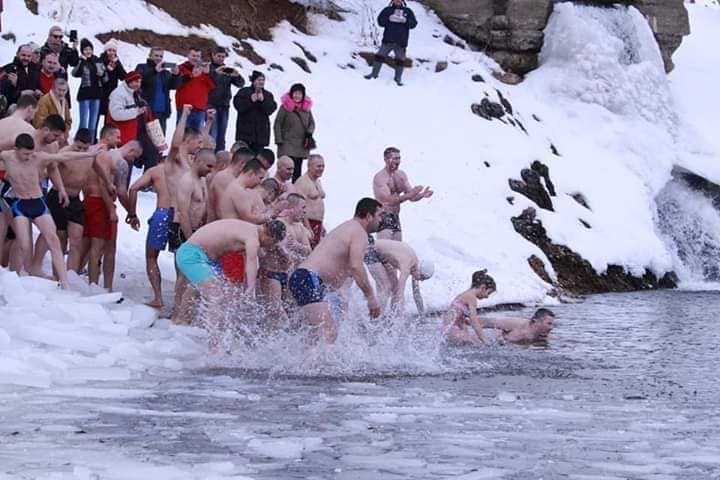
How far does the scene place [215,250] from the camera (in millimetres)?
11883

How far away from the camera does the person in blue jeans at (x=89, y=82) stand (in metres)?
16.8

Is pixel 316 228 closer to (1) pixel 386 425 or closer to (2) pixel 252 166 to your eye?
(2) pixel 252 166

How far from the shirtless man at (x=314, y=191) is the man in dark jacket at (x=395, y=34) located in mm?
10123

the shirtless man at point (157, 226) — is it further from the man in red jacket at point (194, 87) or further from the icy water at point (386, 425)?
the man in red jacket at point (194, 87)

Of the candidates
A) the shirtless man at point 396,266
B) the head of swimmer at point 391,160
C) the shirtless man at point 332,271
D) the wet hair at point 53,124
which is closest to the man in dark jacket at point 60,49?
the wet hair at point 53,124

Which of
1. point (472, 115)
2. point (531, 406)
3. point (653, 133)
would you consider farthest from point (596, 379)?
point (653, 133)

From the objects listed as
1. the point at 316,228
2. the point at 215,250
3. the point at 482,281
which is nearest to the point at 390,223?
the point at 316,228

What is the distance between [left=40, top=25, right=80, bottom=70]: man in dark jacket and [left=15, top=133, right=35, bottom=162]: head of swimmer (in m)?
3.65

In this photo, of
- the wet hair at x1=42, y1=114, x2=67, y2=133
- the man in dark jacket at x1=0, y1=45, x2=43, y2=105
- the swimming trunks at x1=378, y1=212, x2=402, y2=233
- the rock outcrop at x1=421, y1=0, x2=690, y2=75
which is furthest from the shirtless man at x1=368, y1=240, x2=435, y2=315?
the rock outcrop at x1=421, y1=0, x2=690, y2=75

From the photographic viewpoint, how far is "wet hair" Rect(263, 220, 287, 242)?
1149cm

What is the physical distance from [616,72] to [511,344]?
47.7ft

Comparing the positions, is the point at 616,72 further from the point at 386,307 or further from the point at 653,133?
the point at 386,307

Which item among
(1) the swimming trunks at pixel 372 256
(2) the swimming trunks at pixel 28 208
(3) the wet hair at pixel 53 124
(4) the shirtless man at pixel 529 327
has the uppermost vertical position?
(3) the wet hair at pixel 53 124

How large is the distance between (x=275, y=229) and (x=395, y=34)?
1402 cm
